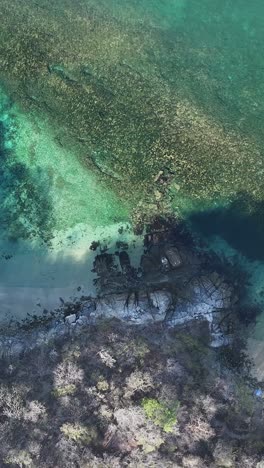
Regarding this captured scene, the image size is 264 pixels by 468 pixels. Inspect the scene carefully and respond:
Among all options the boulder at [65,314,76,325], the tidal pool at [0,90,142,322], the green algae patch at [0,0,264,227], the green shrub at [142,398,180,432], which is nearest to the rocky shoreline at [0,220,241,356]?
the boulder at [65,314,76,325]

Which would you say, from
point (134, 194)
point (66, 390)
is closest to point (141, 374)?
point (66, 390)

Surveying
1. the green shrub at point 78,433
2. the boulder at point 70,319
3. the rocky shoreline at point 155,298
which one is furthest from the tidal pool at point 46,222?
the green shrub at point 78,433

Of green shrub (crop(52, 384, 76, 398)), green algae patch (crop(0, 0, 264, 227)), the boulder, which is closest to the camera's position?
green shrub (crop(52, 384, 76, 398))

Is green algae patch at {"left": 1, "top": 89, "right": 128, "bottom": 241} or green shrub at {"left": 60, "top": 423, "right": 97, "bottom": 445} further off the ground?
green algae patch at {"left": 1, "top": 89, "right": 128, "bottom": 241}

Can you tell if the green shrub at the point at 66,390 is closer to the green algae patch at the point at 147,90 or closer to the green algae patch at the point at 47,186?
the green algae patch at the point at 47,186

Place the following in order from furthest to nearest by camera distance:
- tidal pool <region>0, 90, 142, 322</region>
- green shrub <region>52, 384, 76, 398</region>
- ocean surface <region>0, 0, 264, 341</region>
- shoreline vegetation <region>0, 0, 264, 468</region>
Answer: ocean surface <region>0, 0, 264, 341</region>
tidal pool <region>0, 90, 142, 322</region>
shoreline vegetation <region>0, 0, 264, 468</region>
green shrub <region>52, 384, 76, 398</region>

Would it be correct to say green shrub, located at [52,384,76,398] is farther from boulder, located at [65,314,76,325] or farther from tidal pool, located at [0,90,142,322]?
tidal pool, located at [0,90,142,322]

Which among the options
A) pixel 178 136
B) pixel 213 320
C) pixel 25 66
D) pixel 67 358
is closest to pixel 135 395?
pixel 67 358
